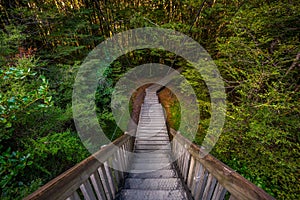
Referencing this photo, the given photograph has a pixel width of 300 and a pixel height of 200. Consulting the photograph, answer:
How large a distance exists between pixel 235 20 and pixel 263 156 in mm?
2943

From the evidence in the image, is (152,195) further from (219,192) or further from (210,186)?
(219,192)

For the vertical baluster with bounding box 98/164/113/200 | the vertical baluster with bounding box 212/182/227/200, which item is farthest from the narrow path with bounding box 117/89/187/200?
the vertical baluster with bounding box 212/182/227/200

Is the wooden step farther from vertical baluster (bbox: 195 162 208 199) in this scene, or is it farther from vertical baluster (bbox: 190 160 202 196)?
vertical baluster (bbox: 195 162 208 199)

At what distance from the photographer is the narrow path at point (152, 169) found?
1.88m

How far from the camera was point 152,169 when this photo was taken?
2783 mm

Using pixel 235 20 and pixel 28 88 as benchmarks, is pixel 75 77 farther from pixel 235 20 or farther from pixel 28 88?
pixel 235 20

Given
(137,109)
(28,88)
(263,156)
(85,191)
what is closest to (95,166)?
(85,191)

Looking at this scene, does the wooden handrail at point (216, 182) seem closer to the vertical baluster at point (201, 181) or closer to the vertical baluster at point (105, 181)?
the vertical baluster at point (201, 181)

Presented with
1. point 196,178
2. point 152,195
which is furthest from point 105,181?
point 196,178

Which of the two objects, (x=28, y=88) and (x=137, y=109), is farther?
(x=137, y=109)

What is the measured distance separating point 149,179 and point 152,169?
1.54 feet

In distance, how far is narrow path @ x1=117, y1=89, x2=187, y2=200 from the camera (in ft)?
6.18

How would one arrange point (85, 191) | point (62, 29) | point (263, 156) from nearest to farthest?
point (85, 191)
point (263, 156)
point (62, 29)

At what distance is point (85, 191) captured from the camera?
1156 millimetres
